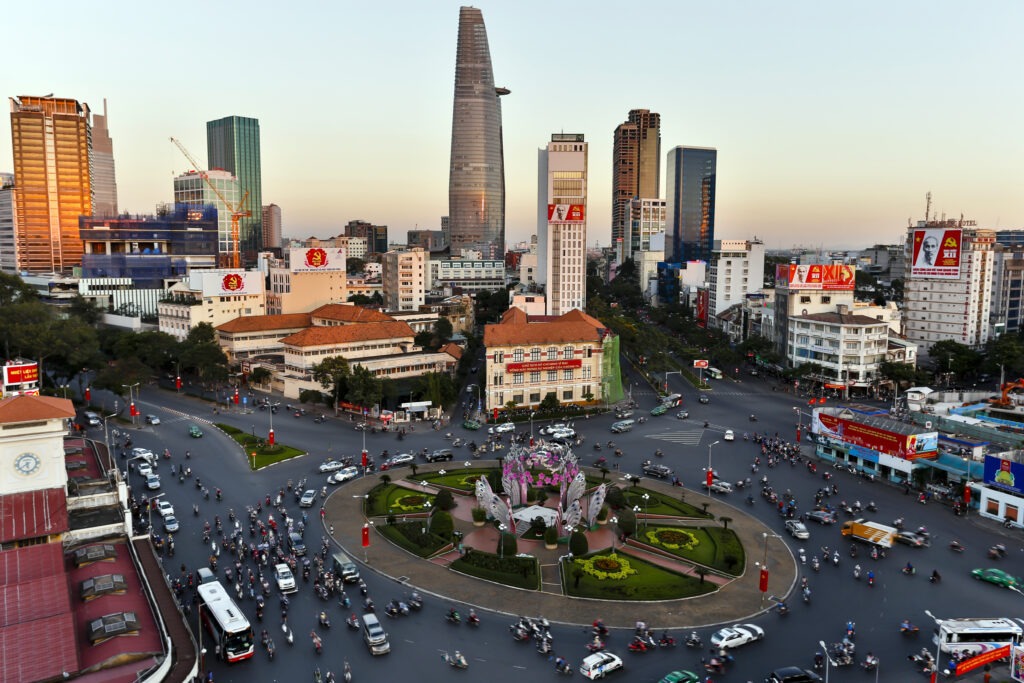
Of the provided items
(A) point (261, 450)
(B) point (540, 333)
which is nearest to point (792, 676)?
(A) point (261, 450)

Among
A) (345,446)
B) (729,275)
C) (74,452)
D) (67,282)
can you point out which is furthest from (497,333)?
(67,282)

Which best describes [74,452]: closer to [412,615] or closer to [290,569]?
[290,569]

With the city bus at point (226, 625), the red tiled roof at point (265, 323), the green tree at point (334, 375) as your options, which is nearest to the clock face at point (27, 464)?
the city bus at point (226, 625)

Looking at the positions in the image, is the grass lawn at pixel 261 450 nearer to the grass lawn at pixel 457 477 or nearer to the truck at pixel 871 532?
the grass lawn at pixel 457 477

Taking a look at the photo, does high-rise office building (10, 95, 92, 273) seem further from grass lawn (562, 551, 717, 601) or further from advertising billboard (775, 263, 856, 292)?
grass lawn (562, 551, 717, 601)

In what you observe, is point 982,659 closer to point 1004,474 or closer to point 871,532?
point 871,532

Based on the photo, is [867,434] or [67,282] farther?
[67,282]

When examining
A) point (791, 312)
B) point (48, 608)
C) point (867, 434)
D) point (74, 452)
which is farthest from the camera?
point (791, 312)
